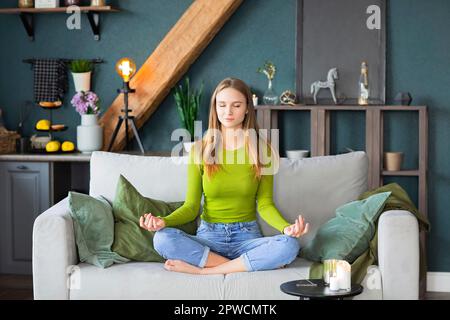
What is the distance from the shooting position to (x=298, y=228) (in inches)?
139

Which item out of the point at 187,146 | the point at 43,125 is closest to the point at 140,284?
the point at 187,146

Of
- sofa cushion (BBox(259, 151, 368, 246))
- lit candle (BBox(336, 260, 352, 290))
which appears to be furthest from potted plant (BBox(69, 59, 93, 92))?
lit candle (BBox(336, 260, 352, 290))

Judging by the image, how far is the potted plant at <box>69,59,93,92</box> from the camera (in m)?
5.32

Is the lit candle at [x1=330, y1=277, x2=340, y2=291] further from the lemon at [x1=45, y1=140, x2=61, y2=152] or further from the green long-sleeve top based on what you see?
the lemon at [x1=45, y1=140, x2=61, y2=152]

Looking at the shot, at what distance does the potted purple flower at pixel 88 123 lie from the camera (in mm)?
5176

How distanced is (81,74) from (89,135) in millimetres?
424

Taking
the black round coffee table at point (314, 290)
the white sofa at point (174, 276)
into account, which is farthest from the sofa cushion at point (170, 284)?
the black round coffee table at point (314, 290)

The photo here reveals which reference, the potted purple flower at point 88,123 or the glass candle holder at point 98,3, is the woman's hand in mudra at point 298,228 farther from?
the glass candle holder at point 98,3

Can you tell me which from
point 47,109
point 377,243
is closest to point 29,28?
point 47,109

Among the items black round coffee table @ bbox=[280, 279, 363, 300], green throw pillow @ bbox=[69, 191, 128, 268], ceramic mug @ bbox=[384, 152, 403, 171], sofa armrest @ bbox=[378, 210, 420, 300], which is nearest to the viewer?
black round coffee table @ bbox=[280, 279, 363, 300]

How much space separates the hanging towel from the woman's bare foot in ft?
7.14

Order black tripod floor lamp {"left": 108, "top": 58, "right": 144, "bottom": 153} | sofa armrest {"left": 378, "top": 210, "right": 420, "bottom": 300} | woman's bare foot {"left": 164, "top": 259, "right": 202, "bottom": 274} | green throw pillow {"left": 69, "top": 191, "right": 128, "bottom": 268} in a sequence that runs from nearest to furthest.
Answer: sofa armrest {"left": 378, "top": 210, "right": 420, "bottom": 300}
woman's bare foot {"left": 164, "top": 259, "right": 202, "bottom": 274}
green throw pillow {"left": 69, "top": 191, "right": 128, "bottom": 268}
black tripod floor lamp {"left": 108, "top": 58, "right": 144, "bottom": 153}

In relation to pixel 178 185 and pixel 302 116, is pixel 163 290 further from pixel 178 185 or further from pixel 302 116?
pixel 302 116

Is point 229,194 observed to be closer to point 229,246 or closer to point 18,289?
point 229,246
